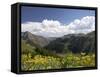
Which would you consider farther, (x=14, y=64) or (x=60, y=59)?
(x=60, y=59)

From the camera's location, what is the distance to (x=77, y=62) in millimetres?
2873

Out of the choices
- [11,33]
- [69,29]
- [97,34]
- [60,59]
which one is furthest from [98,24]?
[11,33]

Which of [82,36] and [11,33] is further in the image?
[82,36]

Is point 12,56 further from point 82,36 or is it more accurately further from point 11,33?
point 82,36

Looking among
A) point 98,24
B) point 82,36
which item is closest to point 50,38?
point 82,36

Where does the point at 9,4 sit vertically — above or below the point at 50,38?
above

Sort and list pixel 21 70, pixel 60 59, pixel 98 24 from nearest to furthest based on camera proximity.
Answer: pixel 21 70, pixel 60 59, pixel 98 24

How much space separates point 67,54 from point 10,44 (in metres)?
0.57

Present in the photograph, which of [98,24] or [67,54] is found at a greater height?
[98,24]

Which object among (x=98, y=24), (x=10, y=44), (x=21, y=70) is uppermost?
(x=98, y=24)

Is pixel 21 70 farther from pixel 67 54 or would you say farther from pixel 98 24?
pixel 98 24

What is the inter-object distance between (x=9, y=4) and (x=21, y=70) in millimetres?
614

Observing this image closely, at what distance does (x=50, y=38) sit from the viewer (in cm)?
276

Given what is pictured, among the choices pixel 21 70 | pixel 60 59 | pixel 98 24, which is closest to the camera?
pixel 21 70
